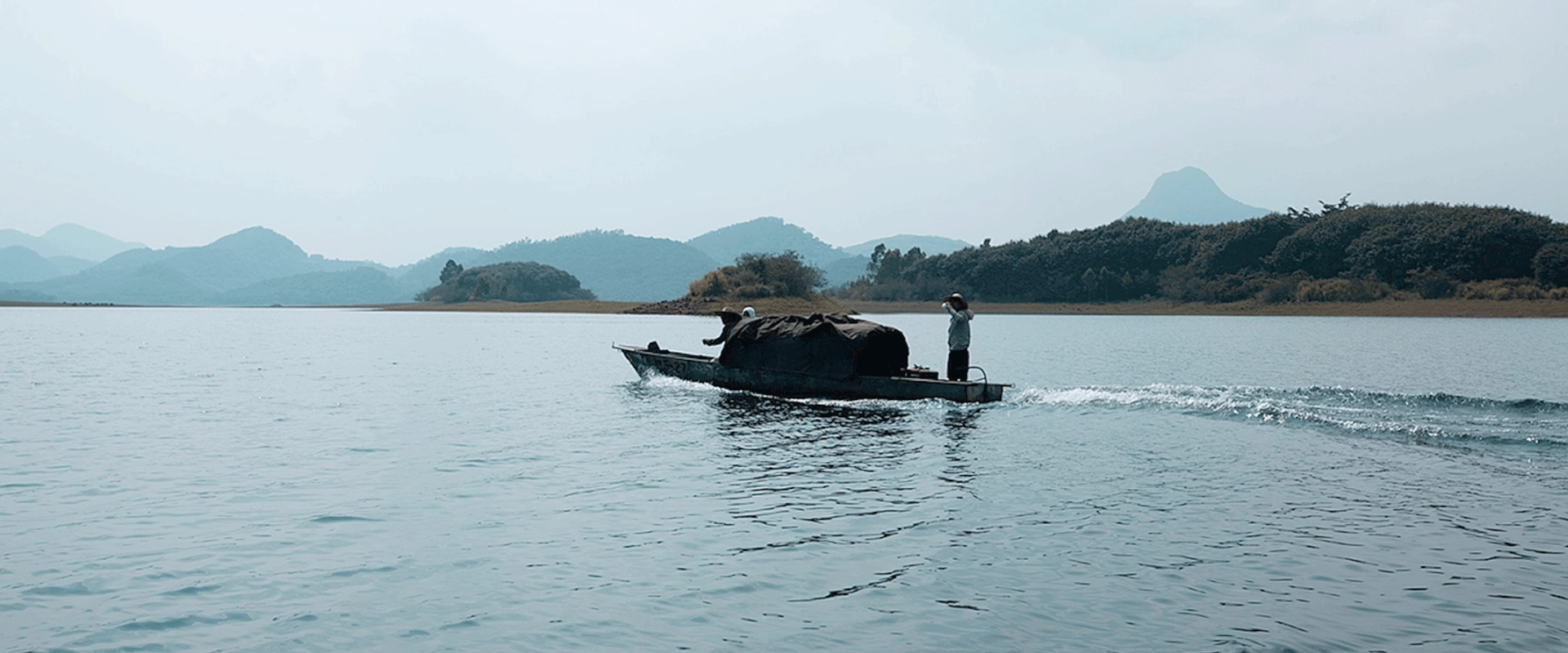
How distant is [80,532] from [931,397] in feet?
61.8

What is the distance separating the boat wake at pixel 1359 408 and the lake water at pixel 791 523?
146 mm

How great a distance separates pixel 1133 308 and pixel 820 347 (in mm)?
132881

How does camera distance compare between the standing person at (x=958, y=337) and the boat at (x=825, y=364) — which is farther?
the standing person at (x=958, y=337)

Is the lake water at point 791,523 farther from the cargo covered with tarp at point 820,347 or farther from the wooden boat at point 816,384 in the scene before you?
the cargo covered with tarp at point 820,347

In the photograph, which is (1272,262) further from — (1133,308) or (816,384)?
(816,384)

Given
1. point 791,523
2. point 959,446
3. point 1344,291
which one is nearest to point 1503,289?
point 1344,291

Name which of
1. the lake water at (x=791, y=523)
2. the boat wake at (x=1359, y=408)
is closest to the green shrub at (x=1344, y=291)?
the lake water at (x=791, y=523)

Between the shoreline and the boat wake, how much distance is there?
75426 mm

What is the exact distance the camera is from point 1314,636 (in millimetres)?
8375

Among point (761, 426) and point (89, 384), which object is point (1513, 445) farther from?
point (89, 384)

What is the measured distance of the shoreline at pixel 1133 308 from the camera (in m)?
114

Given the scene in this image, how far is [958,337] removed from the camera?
27109 mm

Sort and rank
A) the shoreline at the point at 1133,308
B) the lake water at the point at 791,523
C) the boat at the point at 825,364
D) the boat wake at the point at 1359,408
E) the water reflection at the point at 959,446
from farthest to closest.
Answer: the shoreline at the point at 1133,308, the boat at the point at 825,364, the boat wake at the point at 1359,408, the water reflection at the point at 959,446, the lake water at the point at 791,523

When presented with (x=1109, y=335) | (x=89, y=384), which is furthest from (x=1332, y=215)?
(x=89, y=384)
